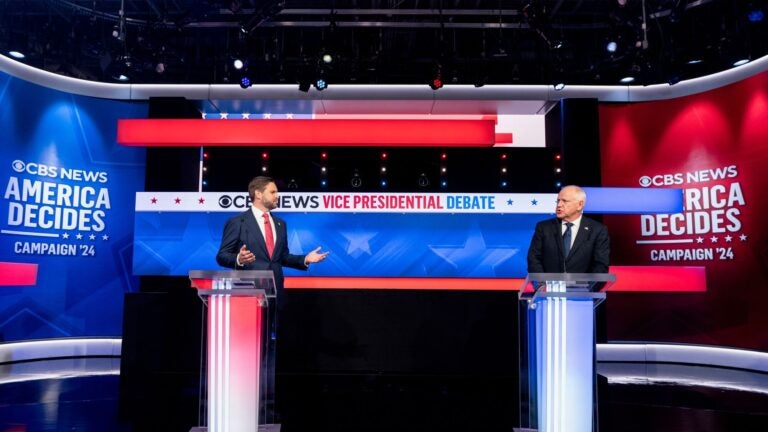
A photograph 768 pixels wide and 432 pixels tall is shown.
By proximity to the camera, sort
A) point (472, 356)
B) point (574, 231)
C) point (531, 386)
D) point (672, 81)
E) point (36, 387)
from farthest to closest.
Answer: point (672, 81)
point (472, 356)
point (36, 387)
point (574, 231)
point (531, 386)

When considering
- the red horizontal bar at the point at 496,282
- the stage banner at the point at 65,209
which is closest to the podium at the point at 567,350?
the red horizontal bar at the point at 496,282

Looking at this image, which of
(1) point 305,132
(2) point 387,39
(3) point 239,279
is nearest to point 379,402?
(3) point 239,279

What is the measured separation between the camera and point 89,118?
752cm

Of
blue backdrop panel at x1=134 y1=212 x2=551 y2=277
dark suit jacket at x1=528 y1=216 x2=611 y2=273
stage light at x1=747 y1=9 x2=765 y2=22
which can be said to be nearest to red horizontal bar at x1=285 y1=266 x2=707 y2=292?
blue backdrop panel at x1=134 y1=212 x2=551 y2=277

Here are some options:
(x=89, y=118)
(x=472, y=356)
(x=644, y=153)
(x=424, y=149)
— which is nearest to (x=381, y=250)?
(x=424, y=149)

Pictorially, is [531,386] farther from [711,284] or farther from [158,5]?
[158,5]

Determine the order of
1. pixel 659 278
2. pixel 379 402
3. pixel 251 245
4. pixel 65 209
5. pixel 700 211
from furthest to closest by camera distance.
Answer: pixel 65 209 < pixel 700 211 < pixel 659 278 < pixel 379 402 < pixel 251 245

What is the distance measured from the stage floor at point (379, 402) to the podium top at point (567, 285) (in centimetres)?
132

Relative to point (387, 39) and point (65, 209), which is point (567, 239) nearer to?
point (387, 39)

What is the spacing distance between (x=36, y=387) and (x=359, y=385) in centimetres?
268

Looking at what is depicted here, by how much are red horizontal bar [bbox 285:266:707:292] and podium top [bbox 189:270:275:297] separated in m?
2.83

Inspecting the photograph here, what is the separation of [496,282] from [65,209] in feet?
17.2

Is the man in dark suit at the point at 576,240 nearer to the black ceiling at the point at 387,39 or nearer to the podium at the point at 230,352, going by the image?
the podium at the point at 230,352

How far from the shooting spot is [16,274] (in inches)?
211
